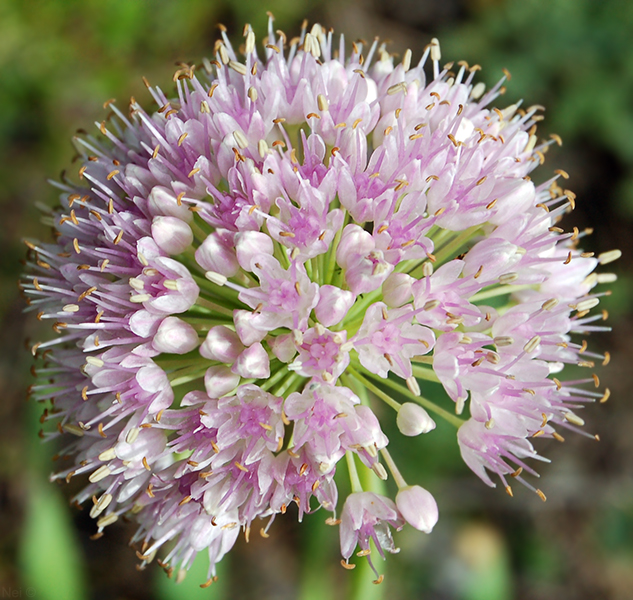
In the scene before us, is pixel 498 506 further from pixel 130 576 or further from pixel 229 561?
pixel 130 576

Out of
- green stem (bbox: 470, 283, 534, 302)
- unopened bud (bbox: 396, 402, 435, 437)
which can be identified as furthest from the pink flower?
green stem (bbox: 470, 283, 534, 302)

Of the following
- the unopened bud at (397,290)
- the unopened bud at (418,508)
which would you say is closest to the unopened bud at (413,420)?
the unopened bud at (418,508)

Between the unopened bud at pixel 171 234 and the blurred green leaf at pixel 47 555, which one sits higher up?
the unopened bud at pixel 171 234

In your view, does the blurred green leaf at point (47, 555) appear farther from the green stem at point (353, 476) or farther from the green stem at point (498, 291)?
the green stem at point (498, 291)

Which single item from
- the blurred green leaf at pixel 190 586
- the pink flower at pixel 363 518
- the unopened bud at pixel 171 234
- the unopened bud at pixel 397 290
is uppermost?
the unopened bud at pixel 171 234

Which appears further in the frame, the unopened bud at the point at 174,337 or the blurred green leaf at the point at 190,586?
the blurred green leaf at the point at 190,586

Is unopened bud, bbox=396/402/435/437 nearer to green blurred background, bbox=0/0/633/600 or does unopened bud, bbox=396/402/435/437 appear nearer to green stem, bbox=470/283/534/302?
green stem, bbox=470/283/534/302

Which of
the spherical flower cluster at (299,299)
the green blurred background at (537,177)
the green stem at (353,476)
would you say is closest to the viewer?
the spherical flower cluster at (299,299)
